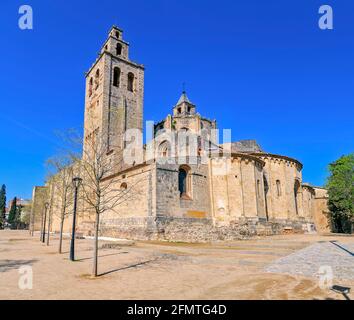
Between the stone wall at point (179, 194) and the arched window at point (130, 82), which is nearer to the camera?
the stone wall at point (179, 194)

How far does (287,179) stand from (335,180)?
341 inches

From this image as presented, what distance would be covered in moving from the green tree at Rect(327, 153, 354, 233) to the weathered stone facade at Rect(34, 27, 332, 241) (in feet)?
11.7

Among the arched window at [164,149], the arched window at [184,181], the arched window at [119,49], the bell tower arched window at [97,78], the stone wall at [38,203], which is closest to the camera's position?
the arched window at [184,181]

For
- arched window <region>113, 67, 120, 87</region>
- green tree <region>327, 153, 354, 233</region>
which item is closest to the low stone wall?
green tree <region>327, 153, 354, 233</region>

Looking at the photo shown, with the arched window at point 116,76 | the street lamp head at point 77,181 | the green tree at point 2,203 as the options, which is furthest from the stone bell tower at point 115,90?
the green tree at point 2,203

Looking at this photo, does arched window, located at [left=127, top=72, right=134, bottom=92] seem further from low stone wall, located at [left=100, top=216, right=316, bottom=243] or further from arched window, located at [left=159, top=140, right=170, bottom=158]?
low stone wall, located at [left=100, top=216, right=316, bottom=243]

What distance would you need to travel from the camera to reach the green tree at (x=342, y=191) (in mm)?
35156

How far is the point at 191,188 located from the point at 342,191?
21.7m

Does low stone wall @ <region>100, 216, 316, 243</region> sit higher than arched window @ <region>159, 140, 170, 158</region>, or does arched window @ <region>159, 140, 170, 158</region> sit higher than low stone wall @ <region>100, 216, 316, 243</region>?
arched window @ <region>159, 140, 170, 158</region>

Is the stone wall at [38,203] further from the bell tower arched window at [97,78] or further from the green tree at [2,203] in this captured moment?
the green tree at [2,203]

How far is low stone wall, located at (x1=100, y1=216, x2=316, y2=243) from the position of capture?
2366 centimetres

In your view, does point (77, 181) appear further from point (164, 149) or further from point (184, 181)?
point (164, 149)

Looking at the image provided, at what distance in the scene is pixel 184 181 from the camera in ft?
90.1

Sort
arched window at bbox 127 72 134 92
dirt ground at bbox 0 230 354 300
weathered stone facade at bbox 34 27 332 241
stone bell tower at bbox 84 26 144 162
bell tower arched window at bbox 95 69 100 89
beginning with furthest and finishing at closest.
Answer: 1. arched window at bbox 127 72 134 92
2. bell tower arched window at bbox 95 69 100 89
3. stone bell tower at bbox 84 26 144 162
4. weathered stone facade at bbox 34 27 332 241
5. dirt ground at bbox 0 230 354 300
